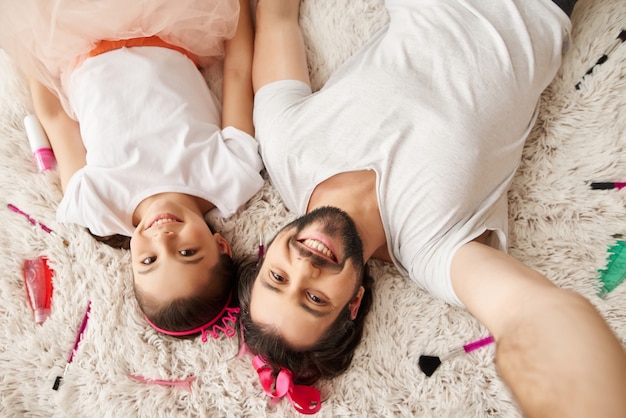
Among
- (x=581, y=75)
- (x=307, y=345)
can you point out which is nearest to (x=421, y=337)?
(x=307, y=345)

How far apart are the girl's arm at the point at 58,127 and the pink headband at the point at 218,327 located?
47cm

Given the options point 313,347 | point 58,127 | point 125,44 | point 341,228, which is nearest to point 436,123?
point 341,228

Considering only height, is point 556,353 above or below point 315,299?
above

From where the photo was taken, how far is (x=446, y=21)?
1052 mm

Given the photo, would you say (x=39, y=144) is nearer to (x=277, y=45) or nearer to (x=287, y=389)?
(x=277, y=45)

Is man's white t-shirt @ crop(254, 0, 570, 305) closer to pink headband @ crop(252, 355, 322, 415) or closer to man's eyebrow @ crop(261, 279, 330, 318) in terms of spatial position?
man's eyebrow @ crop(261, 279, 330, 318)

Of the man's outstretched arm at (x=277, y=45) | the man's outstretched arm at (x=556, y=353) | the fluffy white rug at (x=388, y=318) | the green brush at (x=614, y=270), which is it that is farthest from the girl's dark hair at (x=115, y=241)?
the green brush at (x=614, y=270)

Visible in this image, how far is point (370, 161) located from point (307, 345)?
0.40 metres

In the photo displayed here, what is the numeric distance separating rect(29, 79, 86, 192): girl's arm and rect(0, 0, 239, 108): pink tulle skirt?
0.13 feet

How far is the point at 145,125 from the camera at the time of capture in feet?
3.73

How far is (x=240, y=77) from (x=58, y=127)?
1.58ft

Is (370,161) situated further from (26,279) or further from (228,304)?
(26,279)

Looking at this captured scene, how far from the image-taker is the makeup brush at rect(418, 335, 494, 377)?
39.5 inches

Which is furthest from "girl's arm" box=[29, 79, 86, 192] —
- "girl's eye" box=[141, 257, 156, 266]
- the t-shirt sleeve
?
the t-shirt sleeve
